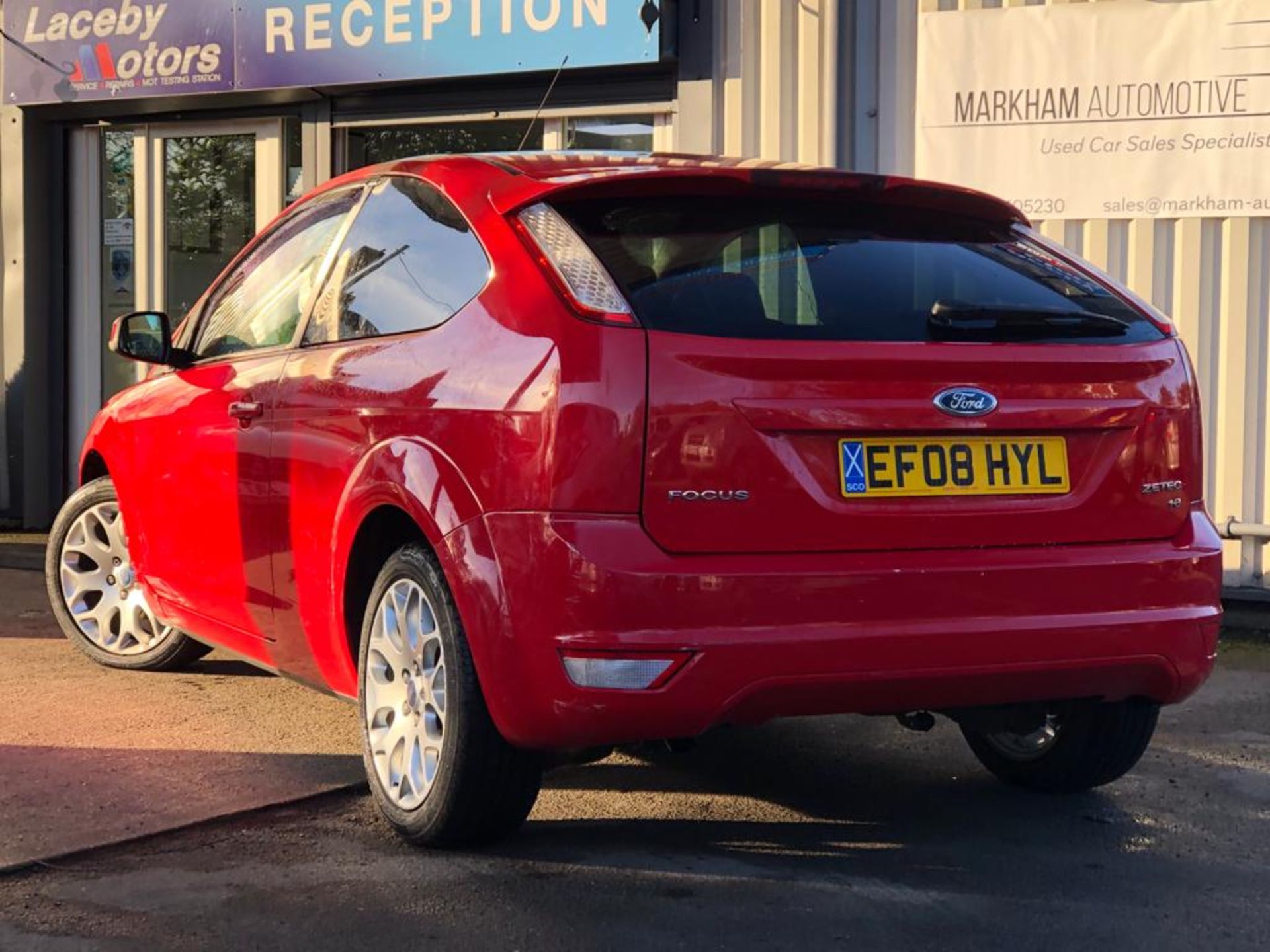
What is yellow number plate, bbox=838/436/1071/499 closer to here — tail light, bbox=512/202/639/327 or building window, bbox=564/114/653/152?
tail light, bbox=512/202/639/327

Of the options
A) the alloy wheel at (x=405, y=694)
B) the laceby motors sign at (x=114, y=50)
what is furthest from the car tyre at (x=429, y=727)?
the laceby motors sign at (x=114, y=50)

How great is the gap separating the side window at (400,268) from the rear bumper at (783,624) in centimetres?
64

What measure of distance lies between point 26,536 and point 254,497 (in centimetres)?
629

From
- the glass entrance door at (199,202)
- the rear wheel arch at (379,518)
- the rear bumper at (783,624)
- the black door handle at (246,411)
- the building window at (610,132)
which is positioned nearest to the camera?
the rear bumper at (783,624)

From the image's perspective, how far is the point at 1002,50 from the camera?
8.30 m

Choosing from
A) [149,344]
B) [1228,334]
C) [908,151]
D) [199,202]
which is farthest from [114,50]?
[1228,334]

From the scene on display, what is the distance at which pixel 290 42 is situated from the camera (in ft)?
32.4

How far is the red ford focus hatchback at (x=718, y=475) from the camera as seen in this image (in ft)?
11.5

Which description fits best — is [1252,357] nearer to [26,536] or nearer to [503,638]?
[503,638]

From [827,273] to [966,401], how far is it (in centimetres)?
46

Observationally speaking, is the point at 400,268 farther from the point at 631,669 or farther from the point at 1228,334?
the point at 1228,334

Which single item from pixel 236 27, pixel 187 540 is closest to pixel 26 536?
pixel 236 27

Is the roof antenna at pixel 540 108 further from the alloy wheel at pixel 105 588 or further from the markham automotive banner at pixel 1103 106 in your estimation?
the alloy wheel at pixel 105 588

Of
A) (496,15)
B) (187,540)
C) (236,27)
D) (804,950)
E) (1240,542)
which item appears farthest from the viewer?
(236,27)
